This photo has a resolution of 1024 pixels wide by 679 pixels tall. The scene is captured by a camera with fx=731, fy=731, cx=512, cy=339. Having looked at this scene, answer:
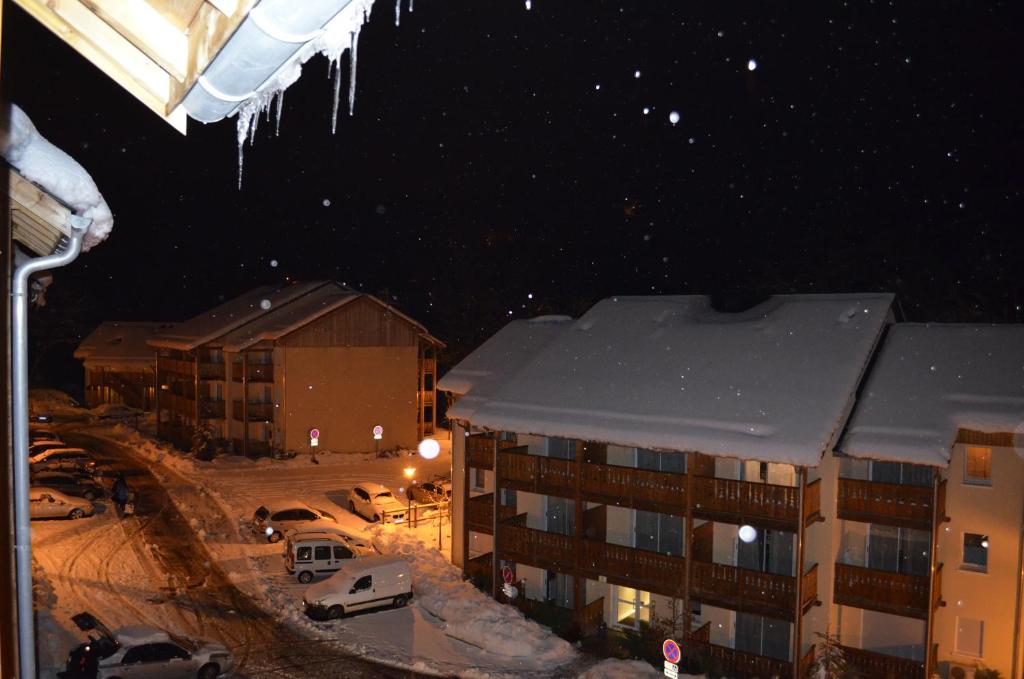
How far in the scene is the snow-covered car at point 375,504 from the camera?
98.0 feet

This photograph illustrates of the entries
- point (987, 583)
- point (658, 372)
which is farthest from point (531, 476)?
point (987, 583)

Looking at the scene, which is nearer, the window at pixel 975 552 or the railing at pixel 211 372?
the window at pixel 975 552

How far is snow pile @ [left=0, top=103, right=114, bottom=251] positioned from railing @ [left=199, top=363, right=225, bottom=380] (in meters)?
41.2

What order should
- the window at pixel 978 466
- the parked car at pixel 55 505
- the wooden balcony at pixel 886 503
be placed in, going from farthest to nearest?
the parked car at pixel 55 505
the window at pixel 978 466
the wooden balcony at pixel 886 503

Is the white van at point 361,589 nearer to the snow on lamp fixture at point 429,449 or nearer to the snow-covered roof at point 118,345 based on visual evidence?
the snow on lamp fixture at point 429,449

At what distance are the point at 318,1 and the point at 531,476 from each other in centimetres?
2194

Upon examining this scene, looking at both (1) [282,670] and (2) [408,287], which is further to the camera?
(2) [408,287]

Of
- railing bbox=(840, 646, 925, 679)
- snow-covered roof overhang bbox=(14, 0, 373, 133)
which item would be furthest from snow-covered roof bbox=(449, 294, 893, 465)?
snow-covered roof overhang bbox=(14, 0, 373, 133)

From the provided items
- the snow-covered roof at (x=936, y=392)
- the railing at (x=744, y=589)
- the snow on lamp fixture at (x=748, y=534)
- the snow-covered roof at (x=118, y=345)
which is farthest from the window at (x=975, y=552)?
the snow-covered roof at (x=118, y=345)

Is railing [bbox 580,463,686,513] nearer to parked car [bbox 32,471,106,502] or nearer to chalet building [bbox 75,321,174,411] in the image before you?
parked car [bbox 32,471,106,502]

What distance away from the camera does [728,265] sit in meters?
52.4

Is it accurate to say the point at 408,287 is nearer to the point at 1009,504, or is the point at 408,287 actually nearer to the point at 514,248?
the point at 514,248

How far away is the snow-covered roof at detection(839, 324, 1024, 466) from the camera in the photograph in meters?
17.0

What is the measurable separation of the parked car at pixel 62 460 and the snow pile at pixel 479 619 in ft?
62.1
